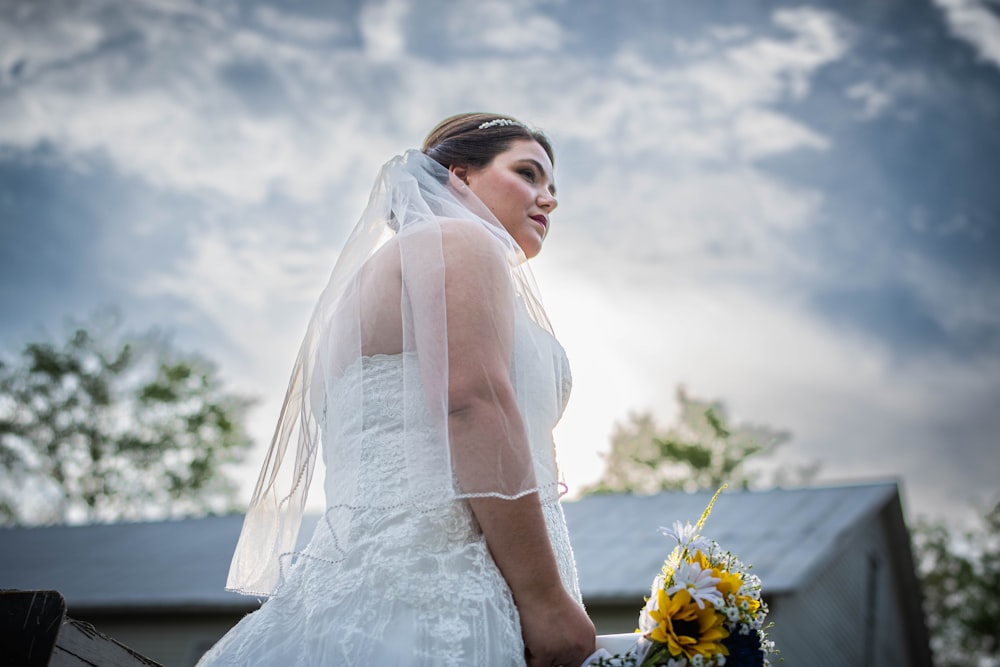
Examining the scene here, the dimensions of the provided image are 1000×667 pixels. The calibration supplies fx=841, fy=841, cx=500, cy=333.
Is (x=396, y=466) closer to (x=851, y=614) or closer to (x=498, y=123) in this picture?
(x=498, y=123)

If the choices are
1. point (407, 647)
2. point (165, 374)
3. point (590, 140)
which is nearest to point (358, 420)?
point (407, 647)

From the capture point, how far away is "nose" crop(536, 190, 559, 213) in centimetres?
255

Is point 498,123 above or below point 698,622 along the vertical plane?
above

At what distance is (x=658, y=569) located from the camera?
36.9 feet

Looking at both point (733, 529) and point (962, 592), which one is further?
point (962, 592)

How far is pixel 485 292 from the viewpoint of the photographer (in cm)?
199

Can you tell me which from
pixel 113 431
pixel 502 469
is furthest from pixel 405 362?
pixel 113 431

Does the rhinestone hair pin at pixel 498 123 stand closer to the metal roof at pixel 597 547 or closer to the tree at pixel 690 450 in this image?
the metal roof at pixel 597 547

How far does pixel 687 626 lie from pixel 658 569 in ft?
32.9

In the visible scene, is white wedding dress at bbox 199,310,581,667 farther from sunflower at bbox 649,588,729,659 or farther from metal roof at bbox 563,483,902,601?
metal roof at bbox 563,483,902,601

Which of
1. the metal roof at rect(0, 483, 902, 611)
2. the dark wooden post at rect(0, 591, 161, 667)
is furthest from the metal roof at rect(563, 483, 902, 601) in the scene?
the dark wooden post at rect(0, 591, 161, 667)

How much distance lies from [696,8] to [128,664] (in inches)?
1104

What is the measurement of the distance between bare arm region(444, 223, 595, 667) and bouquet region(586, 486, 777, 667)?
0.34 feet

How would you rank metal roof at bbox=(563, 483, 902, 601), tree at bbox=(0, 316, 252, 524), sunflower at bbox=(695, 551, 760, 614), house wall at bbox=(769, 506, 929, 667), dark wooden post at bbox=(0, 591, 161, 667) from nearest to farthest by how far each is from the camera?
1. dark wooden post at bbox=(0, 591, 161, 667)
2. sunflower at bbox=(695, 551, 760, 614)
3. metal roof at bbox=(563, 483, 902, 601)
4. house wall at bbox=(769, 506, 929, 667)
5. tree at bbox=(0, 316, 252, 524)
